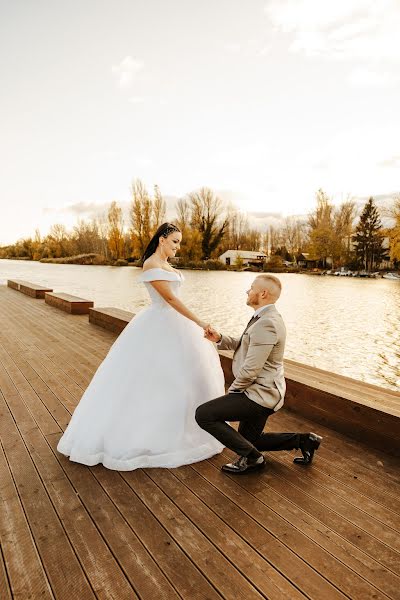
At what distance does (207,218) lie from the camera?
60.6 metres

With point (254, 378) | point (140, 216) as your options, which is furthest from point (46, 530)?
point (140, 216)

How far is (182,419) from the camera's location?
242 cm

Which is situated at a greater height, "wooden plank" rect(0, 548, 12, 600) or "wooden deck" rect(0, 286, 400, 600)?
"wooden plank" rect(0, 548, 12, 600)

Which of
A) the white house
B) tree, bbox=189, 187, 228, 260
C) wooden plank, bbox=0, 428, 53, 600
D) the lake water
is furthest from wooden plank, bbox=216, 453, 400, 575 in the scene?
the white house

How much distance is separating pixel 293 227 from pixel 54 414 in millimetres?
100731

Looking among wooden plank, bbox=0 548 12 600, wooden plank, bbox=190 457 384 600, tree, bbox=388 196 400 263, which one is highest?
tree, bbox=388 196 400 263

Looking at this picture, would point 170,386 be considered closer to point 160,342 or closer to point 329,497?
point 160,342

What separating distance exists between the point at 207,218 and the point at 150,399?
59.6 metres

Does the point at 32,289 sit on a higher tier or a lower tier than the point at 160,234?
lower

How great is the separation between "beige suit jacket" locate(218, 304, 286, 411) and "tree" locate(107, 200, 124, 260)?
6285 centimetres

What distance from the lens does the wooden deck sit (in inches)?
59.7

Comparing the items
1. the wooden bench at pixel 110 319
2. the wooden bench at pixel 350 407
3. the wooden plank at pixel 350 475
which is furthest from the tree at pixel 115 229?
the wooden plank at pixel 350 475

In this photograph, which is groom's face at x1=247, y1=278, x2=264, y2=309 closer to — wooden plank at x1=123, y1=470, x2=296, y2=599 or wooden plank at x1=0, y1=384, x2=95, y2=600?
wooden plank at x1=123, y1=470, x2=296, y2=599

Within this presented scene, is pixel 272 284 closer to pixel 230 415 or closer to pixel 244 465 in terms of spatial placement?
pixel 230 415
